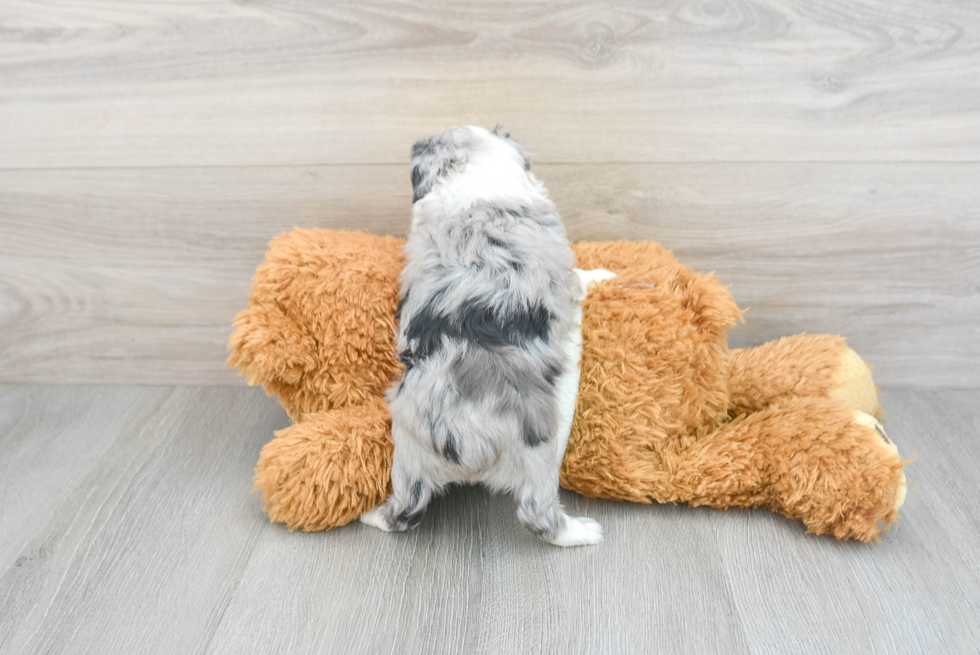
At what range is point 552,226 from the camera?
1.23 m

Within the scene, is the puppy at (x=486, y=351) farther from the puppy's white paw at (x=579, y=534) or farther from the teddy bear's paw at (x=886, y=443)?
Result: the teddy bear's paw at (x=886, y=443)

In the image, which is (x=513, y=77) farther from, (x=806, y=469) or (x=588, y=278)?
(x=806, y=469)

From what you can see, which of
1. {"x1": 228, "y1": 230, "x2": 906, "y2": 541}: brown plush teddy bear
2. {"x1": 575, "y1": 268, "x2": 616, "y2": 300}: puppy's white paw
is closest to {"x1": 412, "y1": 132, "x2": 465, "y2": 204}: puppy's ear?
{"x1": 228, "y1": 230, "x2": 906, "y2": 541}: brown plush teddy bear

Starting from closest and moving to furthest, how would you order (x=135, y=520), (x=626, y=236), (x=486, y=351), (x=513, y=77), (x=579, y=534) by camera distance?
(x=486, y=351) < (x=579, y=534) < (x=135, y=520) < (x=513, y=77) < (x=626, y=236)

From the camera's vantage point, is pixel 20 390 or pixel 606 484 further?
pixel 20 390

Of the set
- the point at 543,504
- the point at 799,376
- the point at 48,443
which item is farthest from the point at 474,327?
the point at 48,443

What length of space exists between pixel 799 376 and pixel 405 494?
836 mm

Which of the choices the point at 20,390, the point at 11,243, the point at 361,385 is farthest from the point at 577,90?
the point at 20,390

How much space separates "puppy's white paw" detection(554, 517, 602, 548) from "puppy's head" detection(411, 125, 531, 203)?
0.65m

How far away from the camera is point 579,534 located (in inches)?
46.9

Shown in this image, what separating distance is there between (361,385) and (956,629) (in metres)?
1.07

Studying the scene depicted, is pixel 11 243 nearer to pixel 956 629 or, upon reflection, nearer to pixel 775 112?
pixel 775 112

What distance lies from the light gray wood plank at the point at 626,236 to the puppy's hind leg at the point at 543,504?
655mm

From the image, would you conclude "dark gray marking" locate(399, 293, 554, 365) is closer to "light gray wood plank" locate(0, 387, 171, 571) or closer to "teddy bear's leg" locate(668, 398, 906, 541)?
"teddy bear's leg" locate(668, 398, 906, 541)
